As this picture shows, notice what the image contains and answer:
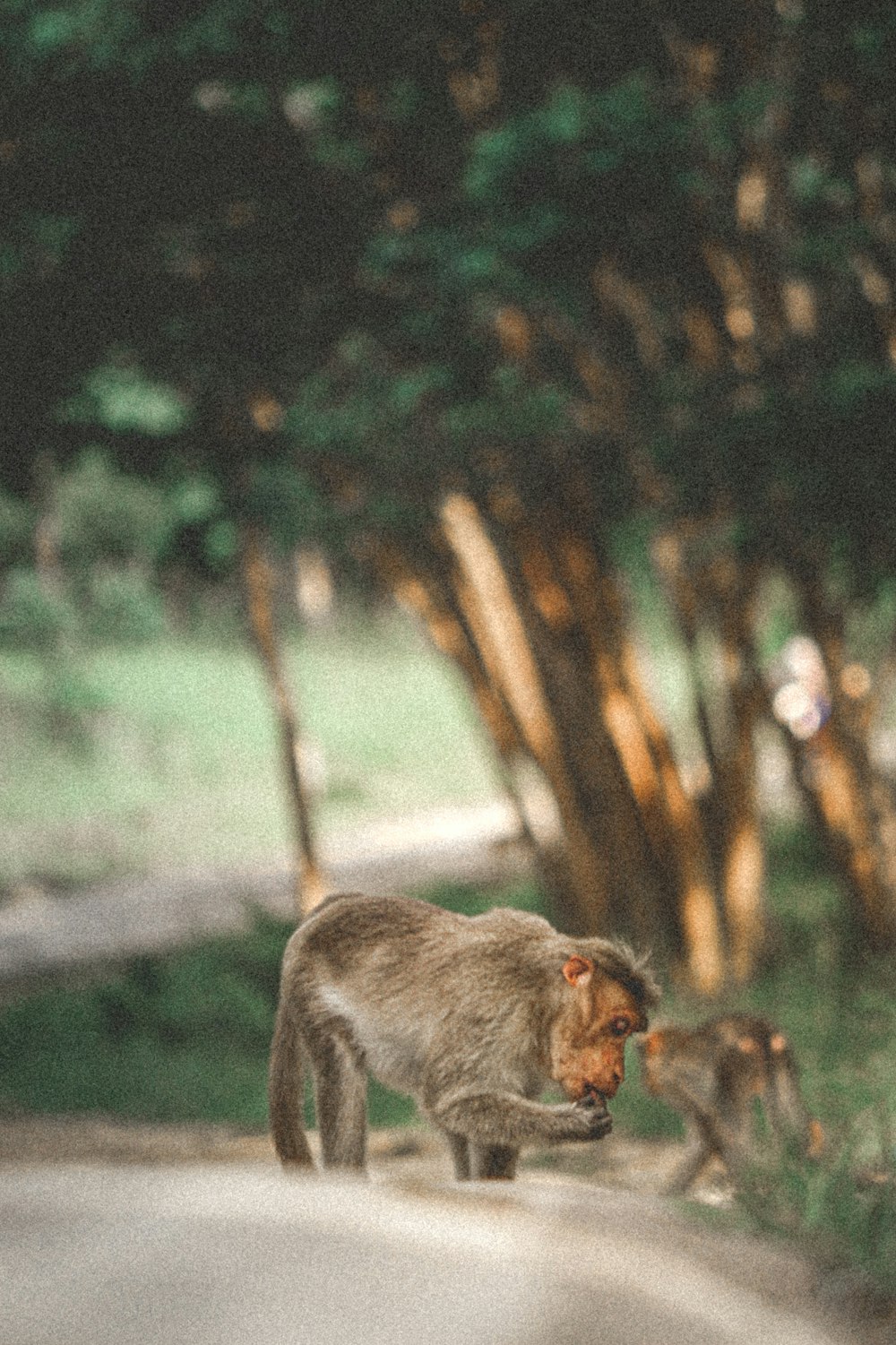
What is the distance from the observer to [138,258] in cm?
965

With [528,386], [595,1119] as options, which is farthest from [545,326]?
→ [595,1119]

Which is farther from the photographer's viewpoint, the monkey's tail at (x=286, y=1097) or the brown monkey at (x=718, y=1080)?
the brown monkey at (x=718, y=1080)

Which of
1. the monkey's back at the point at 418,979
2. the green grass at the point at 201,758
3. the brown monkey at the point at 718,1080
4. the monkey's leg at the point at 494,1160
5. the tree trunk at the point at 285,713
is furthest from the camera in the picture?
the green grass at the point at 201,758

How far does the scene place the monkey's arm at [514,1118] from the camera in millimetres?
3189

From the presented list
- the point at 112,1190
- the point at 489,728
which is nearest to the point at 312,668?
the point at 489,728

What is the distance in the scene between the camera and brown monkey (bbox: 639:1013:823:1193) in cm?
568

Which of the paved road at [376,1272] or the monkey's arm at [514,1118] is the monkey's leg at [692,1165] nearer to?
the paved road at [376,1272]

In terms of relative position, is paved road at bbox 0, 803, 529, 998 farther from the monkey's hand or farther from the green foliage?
the monkey's hand

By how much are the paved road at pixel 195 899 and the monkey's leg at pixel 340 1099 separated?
11236 mm

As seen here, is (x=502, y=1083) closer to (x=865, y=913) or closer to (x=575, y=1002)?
(x=575, y=1002)

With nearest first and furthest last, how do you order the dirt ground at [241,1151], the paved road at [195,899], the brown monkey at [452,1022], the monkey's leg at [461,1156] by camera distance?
the brown monkey at [452,1022] < the monkey's leg at [461,1156] < the dirt ground at [241,1151] < the paved road at [195,899]

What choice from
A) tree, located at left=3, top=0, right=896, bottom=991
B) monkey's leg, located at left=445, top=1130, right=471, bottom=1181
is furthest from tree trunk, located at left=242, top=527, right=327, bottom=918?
monkey's leg, located at left=445, top=1130, right=471, bottom=1181

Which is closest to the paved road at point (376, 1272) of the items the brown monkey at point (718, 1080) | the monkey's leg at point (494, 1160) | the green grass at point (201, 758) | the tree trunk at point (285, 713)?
the monkey's leg at point (494, 1160)

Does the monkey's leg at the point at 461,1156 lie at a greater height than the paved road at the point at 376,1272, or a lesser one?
greater
